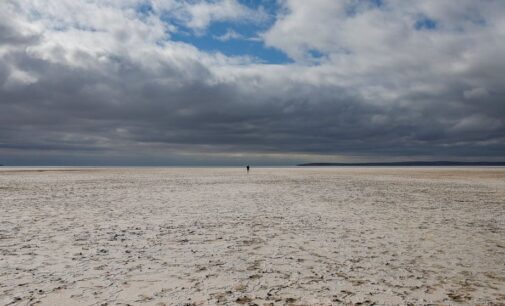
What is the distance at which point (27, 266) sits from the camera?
8.08 m

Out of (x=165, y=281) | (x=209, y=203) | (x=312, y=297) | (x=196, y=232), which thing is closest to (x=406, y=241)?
(x=312, y=297)

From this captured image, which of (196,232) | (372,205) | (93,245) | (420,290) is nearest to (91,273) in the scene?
(93,245)

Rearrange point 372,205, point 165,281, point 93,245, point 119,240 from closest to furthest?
point 165,281
point 93,245
point 119,240
point 372,205

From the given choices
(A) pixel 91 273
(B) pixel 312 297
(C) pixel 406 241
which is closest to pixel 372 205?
(C) pixel 406 241

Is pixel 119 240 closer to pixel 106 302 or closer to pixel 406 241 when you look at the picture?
pixel 106 302

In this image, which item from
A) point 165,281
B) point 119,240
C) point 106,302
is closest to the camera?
point 106,302

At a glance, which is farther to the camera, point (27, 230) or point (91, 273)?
point (27, 230)

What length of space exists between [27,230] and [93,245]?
3586 mm

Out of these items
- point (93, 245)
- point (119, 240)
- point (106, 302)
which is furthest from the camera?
point (119, 240)

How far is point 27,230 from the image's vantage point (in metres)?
12.1

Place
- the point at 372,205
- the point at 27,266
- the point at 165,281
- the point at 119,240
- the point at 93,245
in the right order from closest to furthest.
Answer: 1. the point at 165,281
2. the point at 27,266
3. the point at 93,245
4. the point at 119,240
5. the point at 372,205

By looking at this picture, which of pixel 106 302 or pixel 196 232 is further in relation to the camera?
pixel 196 232

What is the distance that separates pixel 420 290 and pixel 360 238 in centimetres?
461

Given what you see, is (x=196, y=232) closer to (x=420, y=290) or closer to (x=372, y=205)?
(x=420, y=290)
